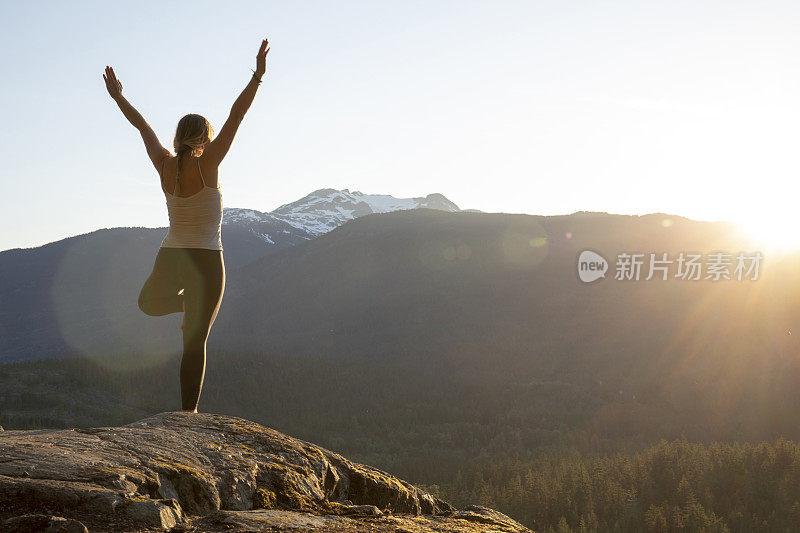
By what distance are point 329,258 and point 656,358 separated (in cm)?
6028

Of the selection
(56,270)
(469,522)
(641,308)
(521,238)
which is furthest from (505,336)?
(56,270)

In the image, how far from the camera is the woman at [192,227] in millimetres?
3918

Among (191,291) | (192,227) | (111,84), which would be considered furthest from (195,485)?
(111,84)

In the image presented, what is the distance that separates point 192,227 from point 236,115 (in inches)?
31.8

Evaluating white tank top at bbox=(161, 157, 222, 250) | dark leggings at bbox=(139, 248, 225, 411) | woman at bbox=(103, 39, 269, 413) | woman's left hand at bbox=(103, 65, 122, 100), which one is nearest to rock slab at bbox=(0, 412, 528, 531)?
dark leggings at bbox=(139, 248, 225, 411)

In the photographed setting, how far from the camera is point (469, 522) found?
351cm

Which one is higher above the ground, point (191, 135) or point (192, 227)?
point (191, 135)

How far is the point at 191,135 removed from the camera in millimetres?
3916

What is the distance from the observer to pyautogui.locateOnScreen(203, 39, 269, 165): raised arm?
3893 mm

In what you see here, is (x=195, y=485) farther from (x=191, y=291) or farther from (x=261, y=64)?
(x=261, y=64)

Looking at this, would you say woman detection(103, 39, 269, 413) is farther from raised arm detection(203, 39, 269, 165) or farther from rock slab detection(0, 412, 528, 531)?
rock slab detection(0, 412, 528, 531)

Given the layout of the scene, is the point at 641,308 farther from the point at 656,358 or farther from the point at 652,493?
the point at 652,493

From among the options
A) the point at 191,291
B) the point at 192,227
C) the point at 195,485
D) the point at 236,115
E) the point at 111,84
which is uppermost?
the point at 111,84

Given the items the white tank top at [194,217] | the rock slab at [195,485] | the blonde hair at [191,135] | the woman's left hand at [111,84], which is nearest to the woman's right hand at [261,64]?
the blonde hair at [191,135]
